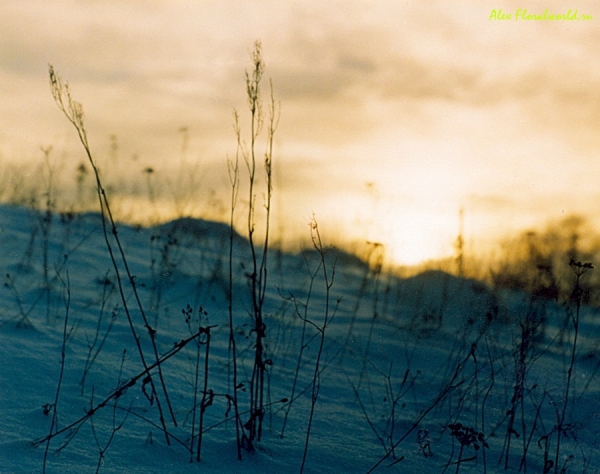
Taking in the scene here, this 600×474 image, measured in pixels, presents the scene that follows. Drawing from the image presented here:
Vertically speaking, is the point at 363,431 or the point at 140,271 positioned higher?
the point at 140,271

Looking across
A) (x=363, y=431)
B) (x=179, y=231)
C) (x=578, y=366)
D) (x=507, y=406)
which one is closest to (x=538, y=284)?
(x=578, y=366)

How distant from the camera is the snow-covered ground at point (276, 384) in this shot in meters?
2.18

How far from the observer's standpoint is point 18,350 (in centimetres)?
283

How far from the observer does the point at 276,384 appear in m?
3.20

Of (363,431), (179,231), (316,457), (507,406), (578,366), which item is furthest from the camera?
(179,231)

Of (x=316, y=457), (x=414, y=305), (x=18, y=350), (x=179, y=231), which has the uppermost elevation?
(x=179, y=231)

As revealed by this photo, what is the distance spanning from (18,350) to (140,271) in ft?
8.41

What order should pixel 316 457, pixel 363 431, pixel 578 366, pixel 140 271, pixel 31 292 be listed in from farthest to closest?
pixel 140 271 < pixel 578 366 < pixel 31 292 < pixel 363 431 < pixel 316 457

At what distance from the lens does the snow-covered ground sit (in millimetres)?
2182

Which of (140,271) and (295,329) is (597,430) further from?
(140,271)

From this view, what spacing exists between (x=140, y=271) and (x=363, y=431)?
3.24 meters

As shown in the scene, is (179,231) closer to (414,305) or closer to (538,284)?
(414,305)

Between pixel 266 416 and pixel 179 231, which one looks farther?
pixel 179 231

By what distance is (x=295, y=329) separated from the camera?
171 inches
